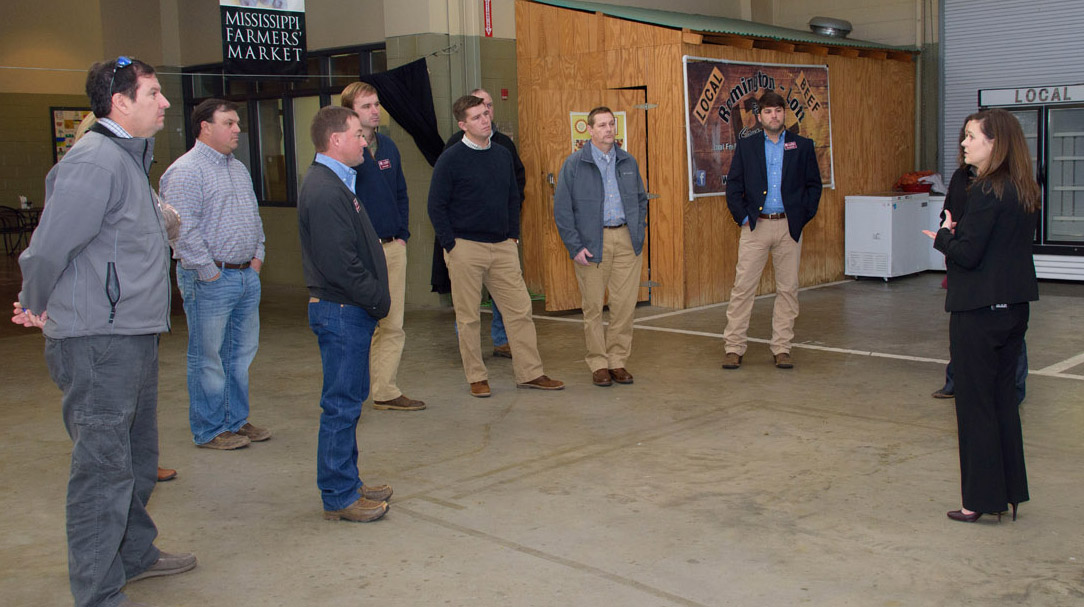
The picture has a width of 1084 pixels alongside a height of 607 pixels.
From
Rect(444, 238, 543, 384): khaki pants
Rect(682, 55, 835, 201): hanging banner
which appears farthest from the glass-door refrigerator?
Rect(444, 238, 543, 384): khaki pants

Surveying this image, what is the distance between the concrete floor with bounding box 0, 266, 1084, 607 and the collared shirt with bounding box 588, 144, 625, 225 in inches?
45.4

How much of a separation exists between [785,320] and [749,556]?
3916mm

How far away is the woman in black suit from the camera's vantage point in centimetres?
429

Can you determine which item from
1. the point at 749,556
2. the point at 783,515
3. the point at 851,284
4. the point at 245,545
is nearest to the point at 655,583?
the point at 749,556

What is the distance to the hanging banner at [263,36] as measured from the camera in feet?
33.2

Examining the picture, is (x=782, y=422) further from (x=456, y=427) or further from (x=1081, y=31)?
(x=1081, y=31)

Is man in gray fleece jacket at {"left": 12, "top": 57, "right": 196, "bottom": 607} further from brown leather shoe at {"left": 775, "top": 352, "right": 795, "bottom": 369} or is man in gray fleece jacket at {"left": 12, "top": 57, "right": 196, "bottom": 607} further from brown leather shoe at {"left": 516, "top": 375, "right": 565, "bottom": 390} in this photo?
brown leather shoe at {"left": 775, "top": 352, "right": 795, "bottom": 369}

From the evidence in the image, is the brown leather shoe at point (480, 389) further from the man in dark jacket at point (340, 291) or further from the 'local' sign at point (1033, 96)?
the 'local' sign at point (1033, 96)

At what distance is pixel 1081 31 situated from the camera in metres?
12.3

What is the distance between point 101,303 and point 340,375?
1.13m

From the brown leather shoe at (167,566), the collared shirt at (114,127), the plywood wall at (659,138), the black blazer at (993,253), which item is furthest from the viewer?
the plywood wall at (659,138)

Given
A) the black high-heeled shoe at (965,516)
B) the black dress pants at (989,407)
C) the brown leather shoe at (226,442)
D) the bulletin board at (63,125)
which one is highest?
the bulletin board at (63,125)

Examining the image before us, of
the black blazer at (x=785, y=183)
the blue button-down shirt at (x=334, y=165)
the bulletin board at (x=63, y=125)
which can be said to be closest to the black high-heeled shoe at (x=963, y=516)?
the blue button-down shirt at (x=334, y=165)

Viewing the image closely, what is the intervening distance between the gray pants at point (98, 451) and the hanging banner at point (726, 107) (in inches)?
298
